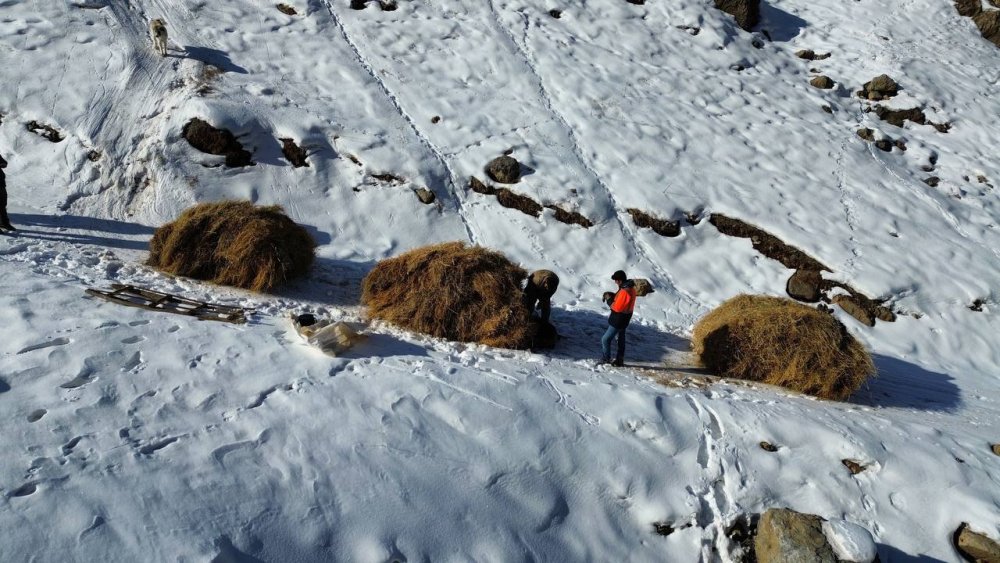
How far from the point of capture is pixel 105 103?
11.0 m

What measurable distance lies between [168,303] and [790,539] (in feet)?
21.9

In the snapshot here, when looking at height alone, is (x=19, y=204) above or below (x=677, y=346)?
above

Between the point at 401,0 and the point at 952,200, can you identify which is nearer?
the point at 952,200

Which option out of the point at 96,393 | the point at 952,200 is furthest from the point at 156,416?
the point at 952,200

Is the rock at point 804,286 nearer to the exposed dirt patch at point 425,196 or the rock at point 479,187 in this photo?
the rock at point 479,187

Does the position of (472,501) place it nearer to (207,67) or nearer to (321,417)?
(321,417)

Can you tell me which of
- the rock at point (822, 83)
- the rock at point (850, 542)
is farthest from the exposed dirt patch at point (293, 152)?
the rock at point (822, 83)

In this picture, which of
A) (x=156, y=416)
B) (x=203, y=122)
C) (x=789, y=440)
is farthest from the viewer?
(x=203, y=122)

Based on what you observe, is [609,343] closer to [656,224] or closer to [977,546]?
[977,546]

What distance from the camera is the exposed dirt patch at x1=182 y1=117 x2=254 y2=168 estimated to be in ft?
35.2

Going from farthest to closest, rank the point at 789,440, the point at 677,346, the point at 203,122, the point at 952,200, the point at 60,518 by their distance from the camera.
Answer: the point at 952,200, the point at 203,122, the point at 677,346, the point at 789,440, the point at 60,518

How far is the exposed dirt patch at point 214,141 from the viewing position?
423 inches

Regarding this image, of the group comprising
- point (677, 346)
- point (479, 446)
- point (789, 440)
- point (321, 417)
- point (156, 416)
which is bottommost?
point (677, 346)

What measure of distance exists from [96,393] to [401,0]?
13828 millimetres
